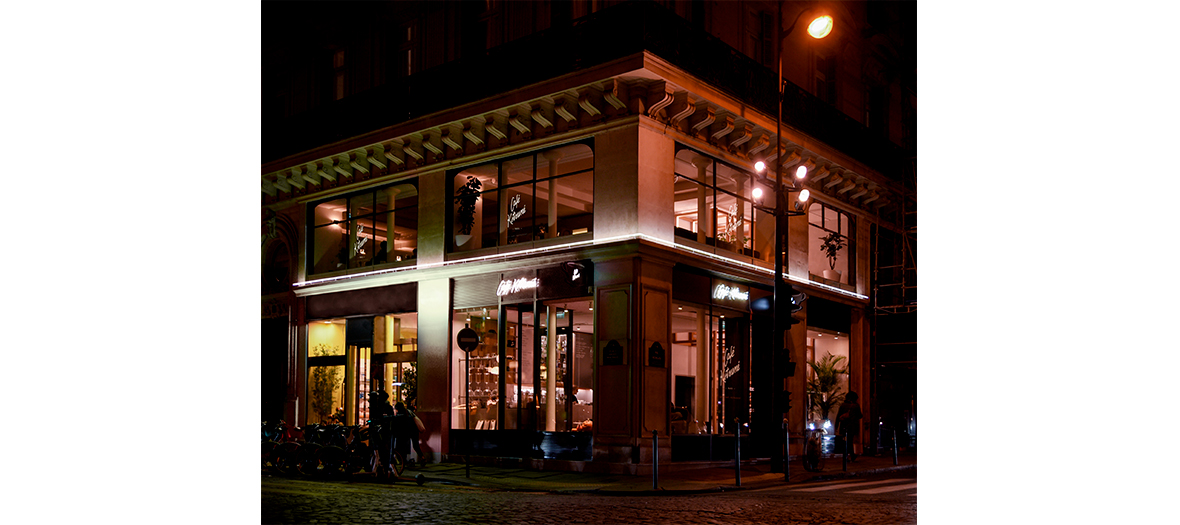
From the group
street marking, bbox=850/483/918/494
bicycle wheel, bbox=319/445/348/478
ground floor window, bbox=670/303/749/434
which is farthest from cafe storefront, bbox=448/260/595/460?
street marking, bbox=850/483/918/494

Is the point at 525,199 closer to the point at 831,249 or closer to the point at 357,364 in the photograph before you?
the point at 357,364

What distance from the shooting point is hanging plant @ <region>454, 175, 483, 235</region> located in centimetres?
2139

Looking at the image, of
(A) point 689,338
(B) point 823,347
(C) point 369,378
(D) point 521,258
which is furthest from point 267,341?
(B) point 823,347

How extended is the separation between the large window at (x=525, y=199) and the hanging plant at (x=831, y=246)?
8454mm

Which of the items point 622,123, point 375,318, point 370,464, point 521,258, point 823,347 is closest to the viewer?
point 370,464

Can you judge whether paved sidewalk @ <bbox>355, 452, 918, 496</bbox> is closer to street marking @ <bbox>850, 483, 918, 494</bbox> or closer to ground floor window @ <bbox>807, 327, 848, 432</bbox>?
street marking @ <bbox>850, 483, 918, 494</bbox>

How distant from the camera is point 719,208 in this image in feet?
69.1

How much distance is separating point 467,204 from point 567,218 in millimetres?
2922

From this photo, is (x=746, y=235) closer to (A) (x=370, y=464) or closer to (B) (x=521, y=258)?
(B) (x=521, y=258)

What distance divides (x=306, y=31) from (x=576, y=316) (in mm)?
12913

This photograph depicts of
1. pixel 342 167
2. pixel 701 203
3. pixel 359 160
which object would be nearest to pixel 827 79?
pixel 701 203

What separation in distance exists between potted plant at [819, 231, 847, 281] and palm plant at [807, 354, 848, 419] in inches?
90.9

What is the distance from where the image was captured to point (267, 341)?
26891 millimetres

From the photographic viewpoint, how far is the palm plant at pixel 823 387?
2478 centimetres
